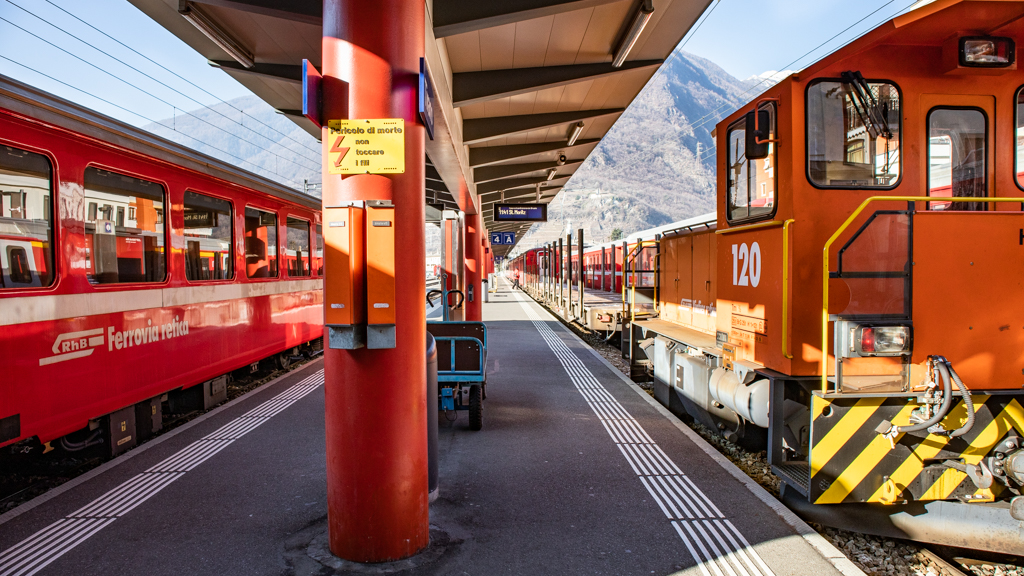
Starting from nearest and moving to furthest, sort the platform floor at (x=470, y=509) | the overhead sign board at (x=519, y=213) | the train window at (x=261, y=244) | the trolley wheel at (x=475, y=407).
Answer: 1. the platform floor at (x=470, y=509)
2. the trolley wheel at (x=475, y=407)
3. the train window at (x=261, y=244)
4. the overhead sign board at (x=519, y=213)

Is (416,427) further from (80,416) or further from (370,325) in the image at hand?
(80,416)

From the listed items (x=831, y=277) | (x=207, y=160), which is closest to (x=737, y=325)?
(x=831, y=277)

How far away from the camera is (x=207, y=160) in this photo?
22.4 ft

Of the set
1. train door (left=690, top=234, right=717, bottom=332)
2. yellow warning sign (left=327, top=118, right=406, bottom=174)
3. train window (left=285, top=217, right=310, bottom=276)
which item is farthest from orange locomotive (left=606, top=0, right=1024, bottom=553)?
train window (left=285, top=217, right=310, bottom=276)

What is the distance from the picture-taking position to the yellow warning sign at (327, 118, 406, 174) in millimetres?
3238

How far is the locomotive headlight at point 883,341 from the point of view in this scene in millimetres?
3836

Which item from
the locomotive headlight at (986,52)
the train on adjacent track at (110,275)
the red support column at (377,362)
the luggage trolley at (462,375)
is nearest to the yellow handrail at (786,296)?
Result: the locomotive headlight at (986,52)

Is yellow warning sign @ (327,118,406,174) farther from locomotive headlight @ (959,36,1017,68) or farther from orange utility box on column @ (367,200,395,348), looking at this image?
locomotive headlight @ (959,36,1017,68)

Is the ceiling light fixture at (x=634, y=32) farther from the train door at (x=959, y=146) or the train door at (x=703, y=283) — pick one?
the train door at (x=959, y=146)

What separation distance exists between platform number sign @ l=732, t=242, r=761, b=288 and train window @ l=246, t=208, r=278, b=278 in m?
6.42

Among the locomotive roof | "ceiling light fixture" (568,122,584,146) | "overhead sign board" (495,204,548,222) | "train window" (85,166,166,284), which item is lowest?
"train window" (85,166,166,284)

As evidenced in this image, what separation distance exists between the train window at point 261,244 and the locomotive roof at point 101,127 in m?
0.69

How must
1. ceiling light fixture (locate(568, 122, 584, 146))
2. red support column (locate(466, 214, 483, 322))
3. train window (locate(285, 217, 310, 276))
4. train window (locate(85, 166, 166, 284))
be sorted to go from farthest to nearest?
1. red support column (locate(466, 214, 483, 322))
2. ceiling light fixture (locate(568, 122, 584, 146))
3. train window (locate(285, 217, 310, 276))
4. train window (locate(85, 166, 166, 284))

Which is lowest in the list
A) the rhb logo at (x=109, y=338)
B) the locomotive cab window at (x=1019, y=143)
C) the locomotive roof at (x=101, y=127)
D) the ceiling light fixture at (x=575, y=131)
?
the rhb logo at (x=109, y=338)
